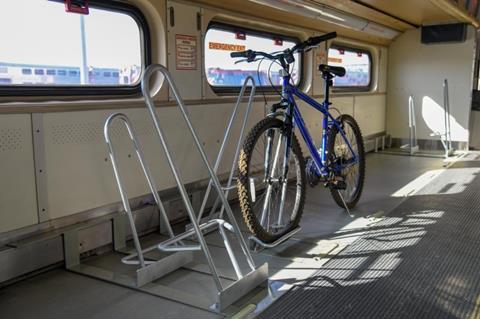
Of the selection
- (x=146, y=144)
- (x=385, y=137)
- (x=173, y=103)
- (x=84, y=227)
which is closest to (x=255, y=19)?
(x=173, y=103)

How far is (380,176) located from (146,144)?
334 centimetres

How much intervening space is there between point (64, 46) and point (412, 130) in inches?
244

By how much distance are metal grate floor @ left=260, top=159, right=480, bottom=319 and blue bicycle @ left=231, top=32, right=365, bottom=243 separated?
50 centimetres

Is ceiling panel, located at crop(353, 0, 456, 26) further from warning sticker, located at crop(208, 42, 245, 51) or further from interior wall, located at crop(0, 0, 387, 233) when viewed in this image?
interior wall, located at crop(0, 0, 387, 233)

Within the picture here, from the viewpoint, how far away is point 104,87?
10.7ft

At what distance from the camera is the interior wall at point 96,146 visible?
2.64 meters

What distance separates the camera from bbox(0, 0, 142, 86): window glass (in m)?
2.72

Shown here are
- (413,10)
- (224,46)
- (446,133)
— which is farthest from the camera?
(446,133)

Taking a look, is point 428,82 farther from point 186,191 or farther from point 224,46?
point 186,191

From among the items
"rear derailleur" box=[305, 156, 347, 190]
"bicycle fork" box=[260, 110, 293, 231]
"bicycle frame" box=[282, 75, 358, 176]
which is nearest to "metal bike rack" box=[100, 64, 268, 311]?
"bicycle fork" box=[260, 110, 293, 231]

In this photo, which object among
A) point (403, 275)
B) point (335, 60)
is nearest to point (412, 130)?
point (335, 60)

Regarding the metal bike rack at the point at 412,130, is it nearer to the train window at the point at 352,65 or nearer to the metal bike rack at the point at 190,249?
the train window at the point at 352,65

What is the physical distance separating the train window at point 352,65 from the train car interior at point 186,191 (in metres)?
1.87

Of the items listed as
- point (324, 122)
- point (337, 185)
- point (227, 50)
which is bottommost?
point (337, 185)
